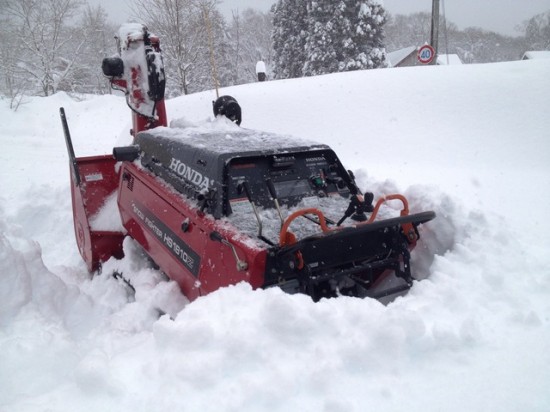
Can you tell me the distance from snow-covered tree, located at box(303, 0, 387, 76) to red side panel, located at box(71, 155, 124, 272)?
19200 mm

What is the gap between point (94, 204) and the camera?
4301 millimetres

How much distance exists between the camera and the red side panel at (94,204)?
416cm

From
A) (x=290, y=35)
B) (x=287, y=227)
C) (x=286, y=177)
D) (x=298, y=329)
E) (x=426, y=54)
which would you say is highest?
(x=290, y=35)

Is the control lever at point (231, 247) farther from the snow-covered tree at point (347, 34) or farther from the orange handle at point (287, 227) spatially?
the snow-covered tree at point (347, 34)

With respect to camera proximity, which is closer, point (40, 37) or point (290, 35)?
point (40, 37)

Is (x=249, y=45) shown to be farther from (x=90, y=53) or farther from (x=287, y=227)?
(x=287, y=227)

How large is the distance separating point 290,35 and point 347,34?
4493 mm

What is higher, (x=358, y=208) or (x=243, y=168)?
(x=243, y=168)

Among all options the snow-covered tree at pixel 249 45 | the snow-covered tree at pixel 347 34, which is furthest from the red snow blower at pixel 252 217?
the snow-covered tree at pixel 249 45

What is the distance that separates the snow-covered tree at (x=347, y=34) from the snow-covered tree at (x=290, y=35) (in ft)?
5.78

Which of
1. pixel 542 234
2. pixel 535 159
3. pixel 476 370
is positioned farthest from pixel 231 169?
pixel 535 159

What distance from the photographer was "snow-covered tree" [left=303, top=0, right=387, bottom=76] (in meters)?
21.8

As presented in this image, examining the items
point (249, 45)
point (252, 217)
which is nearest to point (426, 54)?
point (252, 217)

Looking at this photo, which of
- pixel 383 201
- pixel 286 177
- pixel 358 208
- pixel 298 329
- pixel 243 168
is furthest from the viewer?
pixel 286 177
